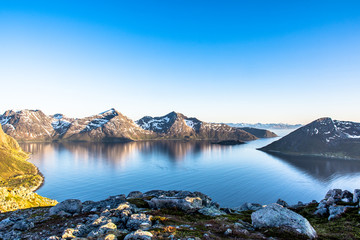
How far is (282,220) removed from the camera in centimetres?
2422

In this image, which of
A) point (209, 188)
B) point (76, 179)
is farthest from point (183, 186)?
point (76, 179)

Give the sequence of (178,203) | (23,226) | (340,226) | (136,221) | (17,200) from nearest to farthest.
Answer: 1. (136,221)
2. (340,226)
3. (23,226)
4. (178,203)
5. (17,200)

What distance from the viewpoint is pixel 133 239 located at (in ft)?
61.3

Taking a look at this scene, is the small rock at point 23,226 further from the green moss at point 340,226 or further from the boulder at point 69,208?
the green moss at point 340,226

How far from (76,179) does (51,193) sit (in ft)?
104

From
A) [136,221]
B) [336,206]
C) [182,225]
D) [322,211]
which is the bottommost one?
[322,211]

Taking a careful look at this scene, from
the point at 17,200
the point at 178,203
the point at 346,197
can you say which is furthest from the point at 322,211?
the point at 17,200

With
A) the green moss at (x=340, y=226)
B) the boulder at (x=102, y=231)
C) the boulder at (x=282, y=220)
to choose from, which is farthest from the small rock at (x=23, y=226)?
the green moss at (x=340, y=226)

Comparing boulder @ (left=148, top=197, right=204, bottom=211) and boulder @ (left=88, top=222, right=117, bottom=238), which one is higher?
boulder @ (left=88, top=222, right=117, bottom=238)

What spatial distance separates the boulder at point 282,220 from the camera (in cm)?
2214

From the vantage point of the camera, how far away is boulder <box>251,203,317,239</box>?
2214 centimetres

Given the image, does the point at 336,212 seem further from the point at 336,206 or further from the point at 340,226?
the point at 340,226

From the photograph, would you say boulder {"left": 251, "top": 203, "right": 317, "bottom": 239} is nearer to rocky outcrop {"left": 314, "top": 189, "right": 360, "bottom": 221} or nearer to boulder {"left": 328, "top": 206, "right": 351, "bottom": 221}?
boulder {"left": 328, "top": 206, "right": 351, "bottom": 221}

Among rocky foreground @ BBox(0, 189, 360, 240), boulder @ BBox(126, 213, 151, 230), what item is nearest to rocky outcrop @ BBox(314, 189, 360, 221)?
rocky foreground @ BBox(0, 189, 360, 240)
